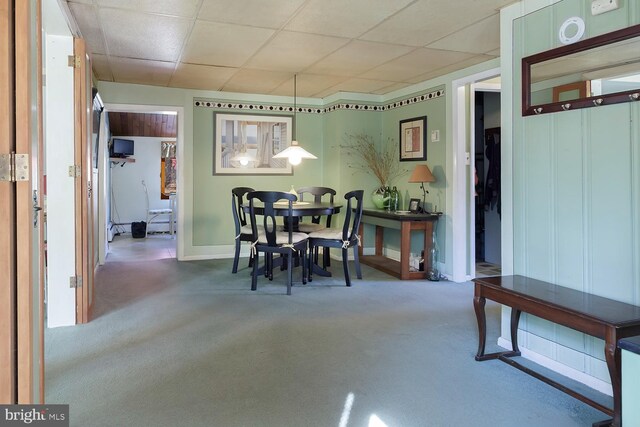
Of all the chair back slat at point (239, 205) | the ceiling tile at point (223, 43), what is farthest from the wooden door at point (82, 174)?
the chair back slat at point (239, 205)

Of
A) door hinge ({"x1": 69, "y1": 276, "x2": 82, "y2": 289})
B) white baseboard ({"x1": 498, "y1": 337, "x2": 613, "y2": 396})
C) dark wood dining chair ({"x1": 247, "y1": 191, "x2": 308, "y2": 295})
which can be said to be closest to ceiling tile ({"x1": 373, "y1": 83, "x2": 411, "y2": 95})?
dark wood dining chair ({"x1": 247, "y1": 191, "x2": 308, "y2": 295})

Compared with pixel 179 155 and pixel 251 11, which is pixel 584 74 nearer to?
pixel 251 11

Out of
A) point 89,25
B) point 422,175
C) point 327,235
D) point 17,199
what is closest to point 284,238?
point 327,235

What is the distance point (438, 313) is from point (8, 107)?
307 cm

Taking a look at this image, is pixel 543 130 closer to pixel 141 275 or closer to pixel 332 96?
pixel 332 96

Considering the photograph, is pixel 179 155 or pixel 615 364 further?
pixel 179 155

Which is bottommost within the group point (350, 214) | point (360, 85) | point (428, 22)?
point (350, 214)

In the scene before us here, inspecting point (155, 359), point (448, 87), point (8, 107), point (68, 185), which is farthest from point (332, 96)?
point (8, 107)

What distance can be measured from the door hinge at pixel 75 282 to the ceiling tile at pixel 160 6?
73.9 inches

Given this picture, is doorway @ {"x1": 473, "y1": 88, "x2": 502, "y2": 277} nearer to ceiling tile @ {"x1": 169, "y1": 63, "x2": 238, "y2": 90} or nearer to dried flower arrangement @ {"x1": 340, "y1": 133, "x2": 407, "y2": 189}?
dried flower arrangement @ {"x1": 340, "y1": 133, "x2": 407, "y2": 189}

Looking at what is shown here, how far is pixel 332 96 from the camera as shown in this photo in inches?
237

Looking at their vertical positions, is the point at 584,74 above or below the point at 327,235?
above

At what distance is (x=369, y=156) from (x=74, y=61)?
12.2 ft

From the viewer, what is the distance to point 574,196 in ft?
7.93
